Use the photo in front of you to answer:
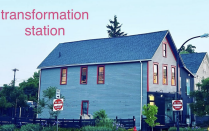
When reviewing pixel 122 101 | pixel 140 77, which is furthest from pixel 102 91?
pixel 140 77

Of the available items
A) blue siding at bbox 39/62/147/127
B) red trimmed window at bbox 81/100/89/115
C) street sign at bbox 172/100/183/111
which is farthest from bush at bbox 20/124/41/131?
street sign at bbox 172/100/183/111

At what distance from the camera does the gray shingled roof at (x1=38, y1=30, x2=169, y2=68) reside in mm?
34281

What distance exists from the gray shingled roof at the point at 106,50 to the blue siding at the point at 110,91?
91 cm

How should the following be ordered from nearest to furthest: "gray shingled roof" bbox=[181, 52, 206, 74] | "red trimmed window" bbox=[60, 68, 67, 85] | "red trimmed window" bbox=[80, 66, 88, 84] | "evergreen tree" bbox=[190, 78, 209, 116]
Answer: "evergreen tree" bbox=[190, 78, 209, 116] < "red trimmed window" bbox=[80, 66, 88, 84] < "red trimmed window" bbox=[60, 68, 67, 85] < "gray shingled roof" bbox=[181, 52, 206, 74]

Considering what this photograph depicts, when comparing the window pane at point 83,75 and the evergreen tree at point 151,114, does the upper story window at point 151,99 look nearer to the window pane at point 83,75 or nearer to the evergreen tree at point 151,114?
the evergreen tree at point 151,114

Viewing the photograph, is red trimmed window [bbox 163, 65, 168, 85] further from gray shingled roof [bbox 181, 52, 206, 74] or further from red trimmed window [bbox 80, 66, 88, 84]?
gray shingled roof [bbox 181, 52, 206, 74]

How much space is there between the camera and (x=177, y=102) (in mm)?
21797

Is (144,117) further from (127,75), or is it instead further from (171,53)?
(171,53)

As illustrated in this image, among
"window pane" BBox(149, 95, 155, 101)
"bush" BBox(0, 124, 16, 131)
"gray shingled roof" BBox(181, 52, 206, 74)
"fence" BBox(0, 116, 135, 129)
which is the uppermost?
"gray shingled roof" BBox(181, 52, 206, 74)

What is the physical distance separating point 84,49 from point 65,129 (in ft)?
53.6

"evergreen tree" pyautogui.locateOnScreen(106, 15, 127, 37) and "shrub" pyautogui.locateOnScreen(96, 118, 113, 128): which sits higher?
"evergreen tree" pyautogui.locateOnScreen(106, 15, 127, 37)

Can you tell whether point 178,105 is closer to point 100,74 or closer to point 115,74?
point 115,74

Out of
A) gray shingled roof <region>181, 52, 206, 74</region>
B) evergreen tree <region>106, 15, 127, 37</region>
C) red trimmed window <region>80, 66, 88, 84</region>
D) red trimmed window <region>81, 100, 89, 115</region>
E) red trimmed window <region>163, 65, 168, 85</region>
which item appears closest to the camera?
red trimmed window <region>163, 65, 168, 85</region>

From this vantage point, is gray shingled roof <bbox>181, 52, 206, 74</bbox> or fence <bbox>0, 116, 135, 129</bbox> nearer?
fence <bbox>0, 116, 135, 129</bbox>
